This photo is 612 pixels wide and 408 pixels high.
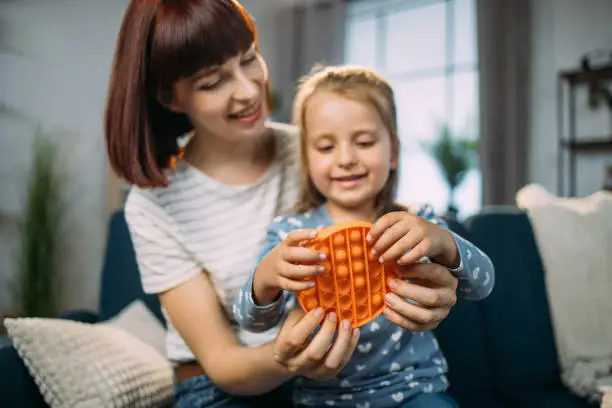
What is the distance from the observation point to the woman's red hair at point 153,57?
0.99m

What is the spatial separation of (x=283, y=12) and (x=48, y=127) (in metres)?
2.99

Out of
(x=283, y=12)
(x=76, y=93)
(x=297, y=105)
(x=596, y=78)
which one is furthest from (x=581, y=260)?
(x=283, y=12)

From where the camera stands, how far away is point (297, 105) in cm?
108

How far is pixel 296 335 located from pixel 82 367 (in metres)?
0.52

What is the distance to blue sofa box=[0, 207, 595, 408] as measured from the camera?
1.50 m

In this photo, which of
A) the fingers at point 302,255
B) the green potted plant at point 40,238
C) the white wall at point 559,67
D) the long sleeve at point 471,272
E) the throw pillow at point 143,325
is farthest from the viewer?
the white wall at point 559,67

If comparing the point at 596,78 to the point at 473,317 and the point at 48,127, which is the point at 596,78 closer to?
the point at 473,317

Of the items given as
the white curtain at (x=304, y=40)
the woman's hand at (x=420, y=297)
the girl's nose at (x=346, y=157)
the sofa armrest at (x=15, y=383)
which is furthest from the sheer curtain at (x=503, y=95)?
the sofa armrest at (x=15, y=383)

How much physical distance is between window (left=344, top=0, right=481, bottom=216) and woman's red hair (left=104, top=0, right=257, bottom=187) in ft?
12.0

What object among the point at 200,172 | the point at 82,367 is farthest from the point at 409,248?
the point at 82,367

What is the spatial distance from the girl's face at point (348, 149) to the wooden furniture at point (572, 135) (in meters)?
3.65

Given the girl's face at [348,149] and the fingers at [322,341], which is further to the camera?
the girl's face at [348,149]

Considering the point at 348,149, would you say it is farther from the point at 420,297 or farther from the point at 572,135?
the point at 572,135

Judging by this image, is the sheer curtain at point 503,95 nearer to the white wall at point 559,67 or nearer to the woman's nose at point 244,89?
the white wall at point 559,67
